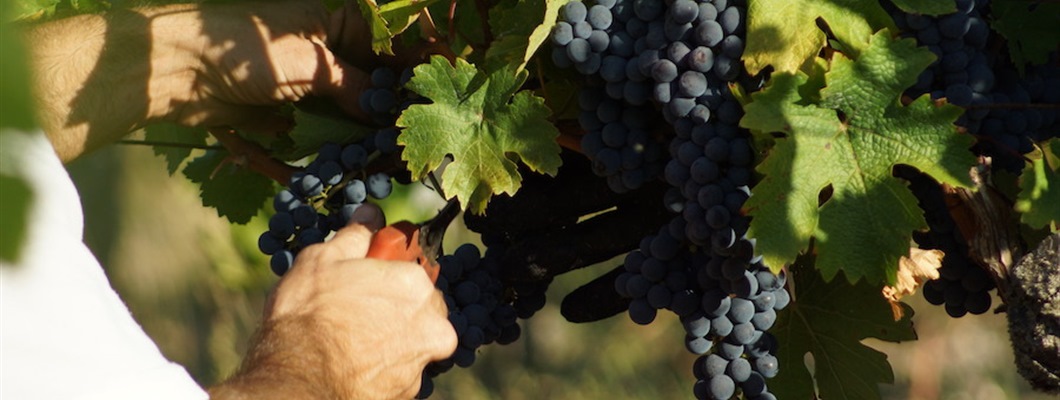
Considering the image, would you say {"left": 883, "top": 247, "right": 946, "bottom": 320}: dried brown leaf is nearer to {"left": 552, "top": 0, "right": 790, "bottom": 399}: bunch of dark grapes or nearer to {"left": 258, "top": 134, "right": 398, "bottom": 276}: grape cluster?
{"left": 552, "top": 0, "right": 790, "bottom": 399}: bunch of dark grapes

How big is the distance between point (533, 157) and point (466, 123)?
2.7 inches

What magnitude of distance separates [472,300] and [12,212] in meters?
0.84

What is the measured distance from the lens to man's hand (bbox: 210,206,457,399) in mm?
1014

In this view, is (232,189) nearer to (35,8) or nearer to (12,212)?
A: (35,8)

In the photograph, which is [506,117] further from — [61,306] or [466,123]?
[61,306]

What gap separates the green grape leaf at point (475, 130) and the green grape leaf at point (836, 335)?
0.29m

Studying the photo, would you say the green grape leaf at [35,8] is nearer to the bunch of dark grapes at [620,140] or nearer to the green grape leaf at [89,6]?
the green grape leaf at [89,6]

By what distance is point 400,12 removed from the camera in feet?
3.20

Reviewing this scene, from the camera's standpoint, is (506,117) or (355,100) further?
(355,100)

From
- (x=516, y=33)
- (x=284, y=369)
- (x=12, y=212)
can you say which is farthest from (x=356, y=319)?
(x=12, y=212)

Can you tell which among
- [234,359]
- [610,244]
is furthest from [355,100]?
[234,359]

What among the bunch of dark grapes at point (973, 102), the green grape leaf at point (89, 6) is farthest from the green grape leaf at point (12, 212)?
the green grape leaf at point (89, 6)

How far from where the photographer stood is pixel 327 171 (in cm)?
107

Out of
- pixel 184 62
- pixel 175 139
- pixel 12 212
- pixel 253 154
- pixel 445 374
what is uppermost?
pixel 12 212
